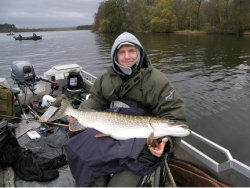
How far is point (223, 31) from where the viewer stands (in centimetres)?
3064

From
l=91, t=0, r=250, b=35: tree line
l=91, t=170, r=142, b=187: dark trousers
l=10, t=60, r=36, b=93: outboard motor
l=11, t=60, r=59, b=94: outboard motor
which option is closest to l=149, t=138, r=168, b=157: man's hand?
l=91, t=170, r=142, b=187: dark trousers

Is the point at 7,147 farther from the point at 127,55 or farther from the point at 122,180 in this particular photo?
the point at 127,55

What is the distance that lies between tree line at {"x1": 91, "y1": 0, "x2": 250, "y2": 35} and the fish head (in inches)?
1370

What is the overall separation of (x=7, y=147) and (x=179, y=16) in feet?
151

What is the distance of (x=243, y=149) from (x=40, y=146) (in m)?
4.47

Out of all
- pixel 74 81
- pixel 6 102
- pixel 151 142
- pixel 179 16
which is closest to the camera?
pixel 151 142

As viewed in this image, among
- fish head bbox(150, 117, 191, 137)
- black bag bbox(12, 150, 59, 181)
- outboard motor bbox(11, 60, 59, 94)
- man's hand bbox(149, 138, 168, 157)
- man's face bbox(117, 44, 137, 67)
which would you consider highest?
man's face bbox(117, 44, 137, 67)

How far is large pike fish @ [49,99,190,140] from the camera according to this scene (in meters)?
1.55

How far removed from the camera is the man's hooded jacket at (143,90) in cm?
167

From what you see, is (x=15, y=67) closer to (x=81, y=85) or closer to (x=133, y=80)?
(x=81, y=85)

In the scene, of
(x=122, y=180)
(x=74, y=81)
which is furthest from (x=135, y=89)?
(x=74, y=81)

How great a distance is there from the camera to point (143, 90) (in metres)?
1.83

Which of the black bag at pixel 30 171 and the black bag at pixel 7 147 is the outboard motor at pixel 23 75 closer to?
the black bag at pixel 7 147

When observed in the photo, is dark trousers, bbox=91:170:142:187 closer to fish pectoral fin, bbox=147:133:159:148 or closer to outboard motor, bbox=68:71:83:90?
fish pectoral fin, bbox=147:133:159:148
